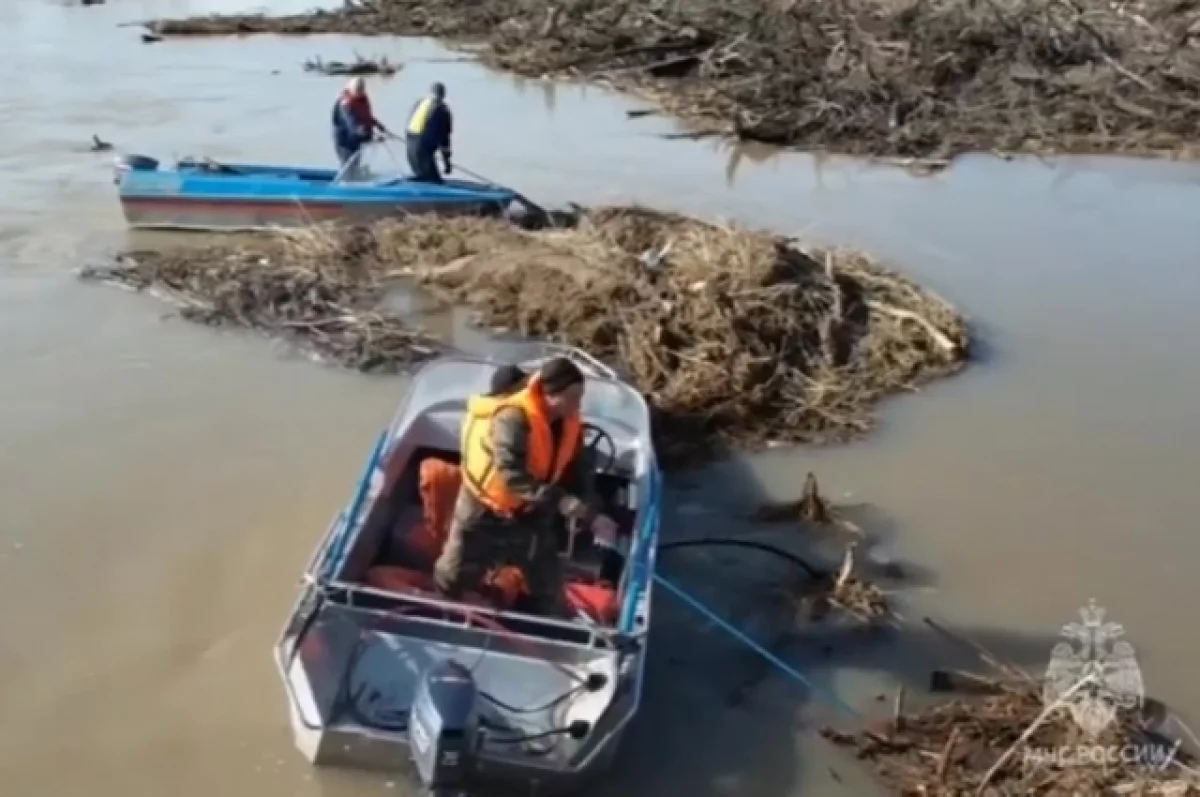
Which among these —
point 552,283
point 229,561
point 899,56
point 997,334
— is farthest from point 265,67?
point 229,561

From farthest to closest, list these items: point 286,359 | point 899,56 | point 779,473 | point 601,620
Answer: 1. point 899,56
2. point 286,359
3. point 779,473
4. point 601,620

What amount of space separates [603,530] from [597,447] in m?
1.23

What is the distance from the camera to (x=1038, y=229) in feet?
52.0

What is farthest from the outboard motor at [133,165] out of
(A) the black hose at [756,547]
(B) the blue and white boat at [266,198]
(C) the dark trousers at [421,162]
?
(A) the black hose at [756,547]

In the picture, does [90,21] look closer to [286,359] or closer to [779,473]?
[286,359]

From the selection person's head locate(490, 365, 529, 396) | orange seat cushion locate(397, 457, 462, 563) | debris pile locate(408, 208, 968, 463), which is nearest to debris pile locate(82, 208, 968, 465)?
debris pile locate(408, 208, 968, 463)

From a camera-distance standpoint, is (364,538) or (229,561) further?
(229,561)

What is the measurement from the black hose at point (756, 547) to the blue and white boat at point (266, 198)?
648cm

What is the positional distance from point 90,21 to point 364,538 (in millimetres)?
21671

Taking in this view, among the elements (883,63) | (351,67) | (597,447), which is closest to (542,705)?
(597,447)

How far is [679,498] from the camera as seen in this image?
31.5ft

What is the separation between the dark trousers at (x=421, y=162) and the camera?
1449 cm

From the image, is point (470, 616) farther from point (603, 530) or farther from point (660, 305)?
point (660, 305)

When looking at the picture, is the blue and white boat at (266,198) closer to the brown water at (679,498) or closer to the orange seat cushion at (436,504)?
the brown water at (679,498)
